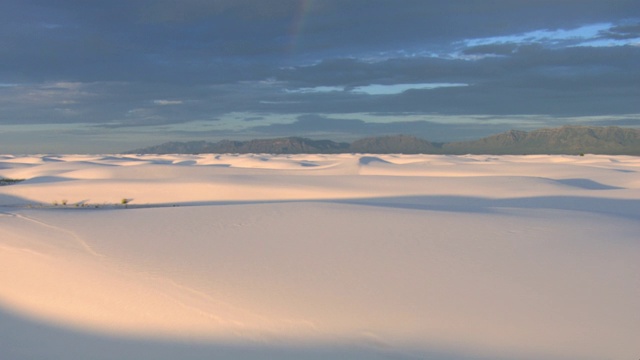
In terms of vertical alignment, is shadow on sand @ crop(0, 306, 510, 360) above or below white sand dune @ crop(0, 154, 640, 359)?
below

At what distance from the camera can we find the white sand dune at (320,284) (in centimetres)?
595

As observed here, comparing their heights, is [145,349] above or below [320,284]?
below

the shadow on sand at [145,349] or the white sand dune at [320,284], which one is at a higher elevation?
the white sand dune at [320,284]

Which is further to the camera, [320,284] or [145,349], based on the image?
[320,284]

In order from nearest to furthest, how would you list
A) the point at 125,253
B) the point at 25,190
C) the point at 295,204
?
the point at 125,253 < the point at 295,204 < the point at 25,190

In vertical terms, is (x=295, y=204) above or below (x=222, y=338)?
above

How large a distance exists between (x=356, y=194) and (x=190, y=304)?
50.7 ft

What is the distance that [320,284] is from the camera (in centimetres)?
716

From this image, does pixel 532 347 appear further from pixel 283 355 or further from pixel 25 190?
pixel 25 190

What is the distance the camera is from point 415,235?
9.28 m

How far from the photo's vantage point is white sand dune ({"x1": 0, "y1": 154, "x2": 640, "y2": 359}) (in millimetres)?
5945

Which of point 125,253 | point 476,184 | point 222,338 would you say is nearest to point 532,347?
point 222,338

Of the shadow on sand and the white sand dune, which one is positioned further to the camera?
the white sand dune

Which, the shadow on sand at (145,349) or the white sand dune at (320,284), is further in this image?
the white sand dune at (320,284)
